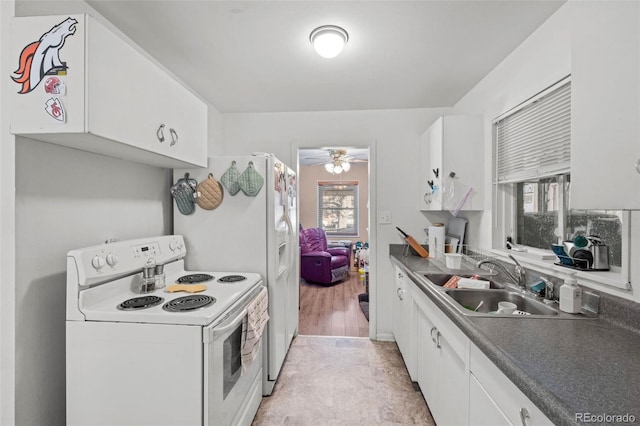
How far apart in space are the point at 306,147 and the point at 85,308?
2243 millimetres

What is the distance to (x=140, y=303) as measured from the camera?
1.37 m

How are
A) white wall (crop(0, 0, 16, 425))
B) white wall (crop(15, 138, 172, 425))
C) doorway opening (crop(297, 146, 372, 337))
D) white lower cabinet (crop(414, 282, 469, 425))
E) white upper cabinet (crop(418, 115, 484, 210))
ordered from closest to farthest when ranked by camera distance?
white wall (crop(0, 0, 16, 425)) → white wall (crop(15, 138, 172, 425)) → white lower cabinet (crop(414, 282, 469, 425)) → white upper cabinet (crop(418, 115, 484, 210)) → doorway opening (crop(297, 146, 372, 337))

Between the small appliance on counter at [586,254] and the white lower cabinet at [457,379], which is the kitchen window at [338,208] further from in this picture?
the small appliance on counter at [586,254]

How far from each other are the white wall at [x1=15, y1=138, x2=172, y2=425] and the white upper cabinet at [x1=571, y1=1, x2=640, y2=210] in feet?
6.64

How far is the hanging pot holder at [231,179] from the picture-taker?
2035 millimetres

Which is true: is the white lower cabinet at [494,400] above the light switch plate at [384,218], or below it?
below

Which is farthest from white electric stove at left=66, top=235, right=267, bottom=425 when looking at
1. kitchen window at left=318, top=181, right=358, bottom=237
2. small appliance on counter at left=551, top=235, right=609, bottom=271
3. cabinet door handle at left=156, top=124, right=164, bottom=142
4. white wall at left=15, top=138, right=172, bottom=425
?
kitchen window at left=318, top=181, right=358, bottom=237

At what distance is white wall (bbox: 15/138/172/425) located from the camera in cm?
118

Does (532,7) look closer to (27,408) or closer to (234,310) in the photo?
(234,310)

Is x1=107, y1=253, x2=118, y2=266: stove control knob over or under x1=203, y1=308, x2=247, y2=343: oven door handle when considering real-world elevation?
over

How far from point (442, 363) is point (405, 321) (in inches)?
29.2

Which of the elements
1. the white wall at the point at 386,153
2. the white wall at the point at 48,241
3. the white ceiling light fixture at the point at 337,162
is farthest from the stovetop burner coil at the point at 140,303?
the white ceiling light fixture at the point at 337,162

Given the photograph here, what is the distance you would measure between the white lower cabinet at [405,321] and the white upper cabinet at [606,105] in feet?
4.37

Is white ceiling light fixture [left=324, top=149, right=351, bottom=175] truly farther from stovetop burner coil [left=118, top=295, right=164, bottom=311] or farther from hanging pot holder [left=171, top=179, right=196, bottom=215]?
stovetop burner coil [left=118, top=295, right=164, bottom=311]
